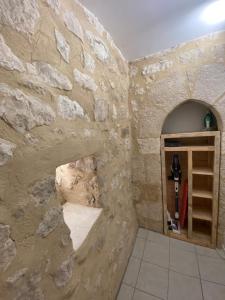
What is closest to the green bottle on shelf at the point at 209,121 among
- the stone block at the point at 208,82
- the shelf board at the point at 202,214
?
the stone block at the point at 208,82

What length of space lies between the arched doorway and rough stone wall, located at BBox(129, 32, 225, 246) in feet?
0.29

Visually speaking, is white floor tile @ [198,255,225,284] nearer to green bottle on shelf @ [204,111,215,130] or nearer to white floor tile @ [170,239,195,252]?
white floor tile @ [170,239,195,252]

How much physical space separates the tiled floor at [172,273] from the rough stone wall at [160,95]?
0.26m

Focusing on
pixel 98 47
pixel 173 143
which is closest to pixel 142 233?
pixel 173 143

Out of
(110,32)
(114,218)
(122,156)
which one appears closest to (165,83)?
(110,32)

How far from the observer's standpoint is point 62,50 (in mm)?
757

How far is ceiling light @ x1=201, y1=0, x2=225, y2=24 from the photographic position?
1065mm

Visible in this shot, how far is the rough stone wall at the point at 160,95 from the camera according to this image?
4.89 ft

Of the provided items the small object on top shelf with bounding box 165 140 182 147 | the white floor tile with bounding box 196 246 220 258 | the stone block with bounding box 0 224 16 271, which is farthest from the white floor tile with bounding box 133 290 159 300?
the small object on top shelf with bounding box 165 140 182 147

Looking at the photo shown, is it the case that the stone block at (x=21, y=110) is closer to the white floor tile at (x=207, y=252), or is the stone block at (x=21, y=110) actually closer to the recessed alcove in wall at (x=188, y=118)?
the recessed alcove in wall at (x=188, y=118)

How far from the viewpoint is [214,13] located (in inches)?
45.3

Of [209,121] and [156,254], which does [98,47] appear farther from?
[156,254]

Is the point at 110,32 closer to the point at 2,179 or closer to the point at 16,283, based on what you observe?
the point at 2,179

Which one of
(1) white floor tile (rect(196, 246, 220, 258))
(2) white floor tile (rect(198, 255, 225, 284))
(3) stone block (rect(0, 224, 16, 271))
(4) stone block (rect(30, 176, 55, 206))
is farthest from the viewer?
(1) white floor tile (rect(196, 246, 220, 258))
